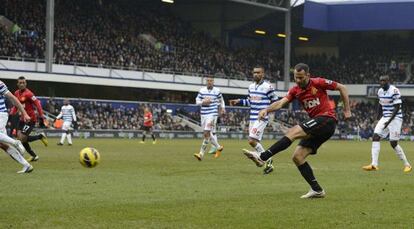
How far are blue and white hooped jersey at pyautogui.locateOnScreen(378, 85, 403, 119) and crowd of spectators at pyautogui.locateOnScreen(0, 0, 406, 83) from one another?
3754 centimetres

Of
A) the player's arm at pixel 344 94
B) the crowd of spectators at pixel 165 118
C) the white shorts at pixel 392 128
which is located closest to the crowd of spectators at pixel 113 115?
the crowd of spectators at pixel 165 118

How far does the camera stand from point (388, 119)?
2139cm

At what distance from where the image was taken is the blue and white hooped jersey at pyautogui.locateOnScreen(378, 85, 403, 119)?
2144 centimetres

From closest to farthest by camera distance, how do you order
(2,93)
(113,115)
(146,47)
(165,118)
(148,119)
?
(2,93) → (148,119) → (113,115) → (165,118) → (146,47)

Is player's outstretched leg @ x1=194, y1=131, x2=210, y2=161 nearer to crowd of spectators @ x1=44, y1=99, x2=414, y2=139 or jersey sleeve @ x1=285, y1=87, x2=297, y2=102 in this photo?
jersey sleeve @ x1=285, y1=87, x2=297, y2=102

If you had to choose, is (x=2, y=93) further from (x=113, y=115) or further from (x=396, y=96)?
(x=113, y=115)

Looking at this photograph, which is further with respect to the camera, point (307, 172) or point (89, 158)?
point (89, 158)

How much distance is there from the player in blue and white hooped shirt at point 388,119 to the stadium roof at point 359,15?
5733cm

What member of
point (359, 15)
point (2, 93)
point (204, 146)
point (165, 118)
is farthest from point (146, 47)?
point (2, 93)

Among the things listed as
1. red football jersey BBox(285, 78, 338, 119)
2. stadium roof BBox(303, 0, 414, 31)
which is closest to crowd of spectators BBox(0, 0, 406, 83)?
stadium roof BBox(303, 0, 414, 31)

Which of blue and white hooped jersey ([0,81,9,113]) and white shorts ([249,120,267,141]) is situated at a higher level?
blue and white hooped jersey ([0,81,9,113])

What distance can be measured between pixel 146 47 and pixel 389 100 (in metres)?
48.1

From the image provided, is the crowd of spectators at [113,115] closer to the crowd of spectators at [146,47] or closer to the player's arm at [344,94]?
the crowd of spectators at [146,47]

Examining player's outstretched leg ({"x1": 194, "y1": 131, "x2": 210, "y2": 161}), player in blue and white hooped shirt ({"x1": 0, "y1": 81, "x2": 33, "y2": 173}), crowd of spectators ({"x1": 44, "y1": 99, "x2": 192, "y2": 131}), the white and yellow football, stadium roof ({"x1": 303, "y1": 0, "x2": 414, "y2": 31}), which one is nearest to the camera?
player in blue and white hooped shirt ({"x1": 0, "y1": 81, "x2": 33, "y2": 173})
